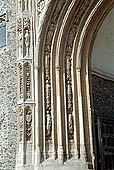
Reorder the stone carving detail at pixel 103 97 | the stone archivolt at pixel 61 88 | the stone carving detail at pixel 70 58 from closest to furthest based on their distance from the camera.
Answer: the stone archivolt at pixel 61 88
the stone carving detail at pixel 70 58
the stone carving detail at pixel 103 97

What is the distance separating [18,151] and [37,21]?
1.77 m

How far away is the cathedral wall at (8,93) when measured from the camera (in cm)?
427

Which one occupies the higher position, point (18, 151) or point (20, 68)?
point (20, 68)

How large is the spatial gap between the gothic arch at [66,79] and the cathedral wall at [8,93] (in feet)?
1.22

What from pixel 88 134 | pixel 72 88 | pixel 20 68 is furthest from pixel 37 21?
pixel 88 134

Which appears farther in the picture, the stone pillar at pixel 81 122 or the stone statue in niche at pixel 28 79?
the stone statue in niche at pixel 28 79

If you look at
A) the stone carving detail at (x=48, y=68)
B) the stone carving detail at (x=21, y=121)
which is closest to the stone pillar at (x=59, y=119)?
the stone carving detail at (x=48, y=68)

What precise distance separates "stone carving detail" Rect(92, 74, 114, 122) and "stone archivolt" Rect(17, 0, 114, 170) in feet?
3.23

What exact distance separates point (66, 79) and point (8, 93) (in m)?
0.82

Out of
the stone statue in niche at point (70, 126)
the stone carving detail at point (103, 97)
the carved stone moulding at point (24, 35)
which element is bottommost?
the stone statue in niche at point (70, 126)

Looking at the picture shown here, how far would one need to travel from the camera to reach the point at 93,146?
4309 millimetres

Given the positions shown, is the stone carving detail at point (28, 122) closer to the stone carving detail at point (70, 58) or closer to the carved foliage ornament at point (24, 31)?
the stone carving detail at point (70, 58)

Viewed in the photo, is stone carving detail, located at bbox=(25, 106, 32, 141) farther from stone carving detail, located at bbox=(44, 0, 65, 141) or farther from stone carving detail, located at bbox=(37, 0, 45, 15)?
stone carving detail, located at bbox=(37, 0, 45, 15)

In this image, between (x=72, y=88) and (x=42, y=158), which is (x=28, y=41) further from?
(x=42, y=158)
